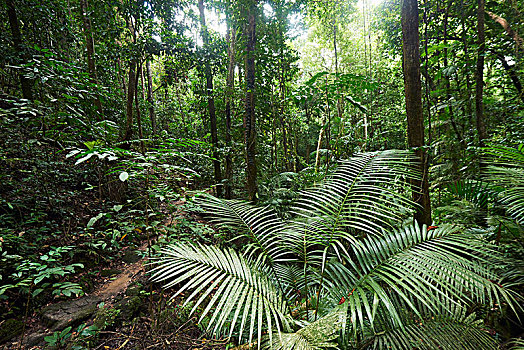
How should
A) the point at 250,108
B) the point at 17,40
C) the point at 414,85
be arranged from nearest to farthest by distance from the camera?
the point at 414,85
the point at 250,108
the point at 17,40

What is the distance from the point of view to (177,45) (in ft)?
13.5

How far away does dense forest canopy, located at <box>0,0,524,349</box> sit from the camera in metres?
1.20

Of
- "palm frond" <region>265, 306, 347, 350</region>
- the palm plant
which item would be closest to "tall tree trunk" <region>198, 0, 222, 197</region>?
the palm plant

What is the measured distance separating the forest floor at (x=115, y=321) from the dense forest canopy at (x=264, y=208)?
21mm

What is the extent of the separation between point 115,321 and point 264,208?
2.19m

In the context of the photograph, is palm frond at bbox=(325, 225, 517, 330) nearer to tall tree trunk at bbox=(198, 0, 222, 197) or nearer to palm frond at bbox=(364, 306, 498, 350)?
palm frond at bbox=(364, 306, 498, 350)

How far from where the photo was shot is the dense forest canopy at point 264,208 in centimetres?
120

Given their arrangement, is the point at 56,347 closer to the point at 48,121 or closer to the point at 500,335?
the point at 48,121

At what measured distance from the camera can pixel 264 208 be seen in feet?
5.59

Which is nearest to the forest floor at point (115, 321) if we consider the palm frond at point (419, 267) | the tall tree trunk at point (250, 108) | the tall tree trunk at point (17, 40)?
the tall tree trunk at point (250, 108)

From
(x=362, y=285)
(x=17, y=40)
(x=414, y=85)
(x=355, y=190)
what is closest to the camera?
(x=362, y=285)

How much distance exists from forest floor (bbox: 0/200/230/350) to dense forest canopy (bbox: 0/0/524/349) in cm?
2

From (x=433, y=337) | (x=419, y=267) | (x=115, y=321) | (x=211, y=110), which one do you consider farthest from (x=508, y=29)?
(x=115, y=321)

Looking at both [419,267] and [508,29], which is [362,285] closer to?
[419,267]
